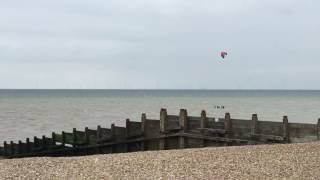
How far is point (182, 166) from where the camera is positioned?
1321 centimetres

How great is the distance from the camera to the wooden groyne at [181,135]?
19328mm

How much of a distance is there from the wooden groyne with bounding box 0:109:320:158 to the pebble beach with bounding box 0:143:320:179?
4.10 meters

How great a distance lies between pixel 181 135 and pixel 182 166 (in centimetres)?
865

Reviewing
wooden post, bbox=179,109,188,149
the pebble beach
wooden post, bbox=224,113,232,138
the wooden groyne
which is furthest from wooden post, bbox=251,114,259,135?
the pebble beach

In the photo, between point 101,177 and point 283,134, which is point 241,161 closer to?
point 101,177

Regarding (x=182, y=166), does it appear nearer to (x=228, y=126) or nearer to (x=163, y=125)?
(x=228, y=126)

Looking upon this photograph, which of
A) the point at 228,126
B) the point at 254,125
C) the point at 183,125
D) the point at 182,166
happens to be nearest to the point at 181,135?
the point at 183,125

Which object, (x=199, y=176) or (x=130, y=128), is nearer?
(x=199, y=176)

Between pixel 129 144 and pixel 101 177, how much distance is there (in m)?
11.2

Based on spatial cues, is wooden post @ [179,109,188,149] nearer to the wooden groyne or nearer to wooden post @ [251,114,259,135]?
the wooden groyne

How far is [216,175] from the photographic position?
40.4ft

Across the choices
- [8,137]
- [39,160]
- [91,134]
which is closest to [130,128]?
[91,134]

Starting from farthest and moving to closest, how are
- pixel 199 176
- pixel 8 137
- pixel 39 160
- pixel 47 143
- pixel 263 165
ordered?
pixel 8 137
pixel 47 143
pixel 39 160
pixel 263 165
pixel 199 176

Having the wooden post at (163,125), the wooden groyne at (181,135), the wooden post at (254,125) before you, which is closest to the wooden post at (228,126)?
the wooden groyne at (181,135)
